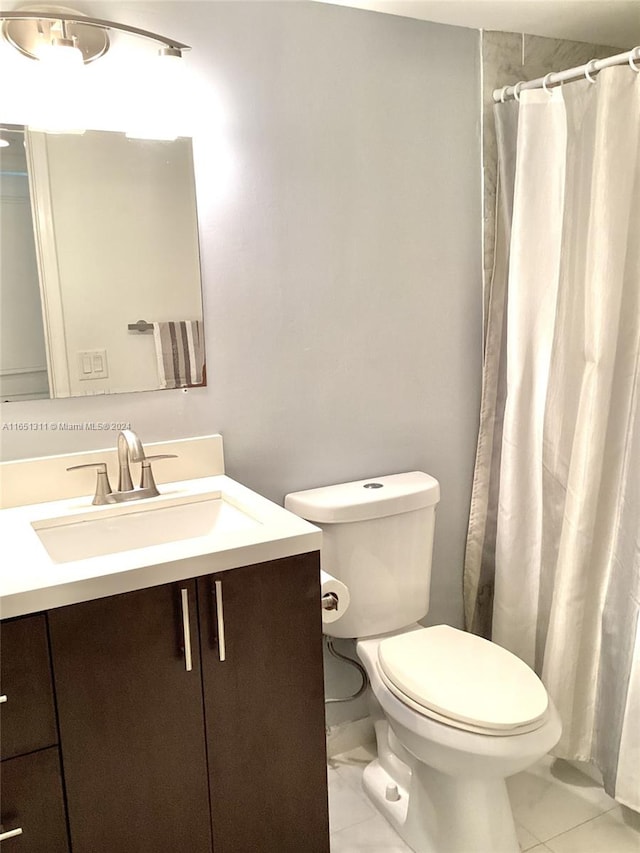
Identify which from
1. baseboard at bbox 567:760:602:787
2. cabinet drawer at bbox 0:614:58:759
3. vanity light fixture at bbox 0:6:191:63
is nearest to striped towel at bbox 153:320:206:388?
vanity light fixture at bbox 0:6:191:63

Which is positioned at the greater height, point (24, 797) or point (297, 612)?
point (297, 612)

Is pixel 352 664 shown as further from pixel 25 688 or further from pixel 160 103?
pixel 160 103

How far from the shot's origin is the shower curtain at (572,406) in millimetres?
1791

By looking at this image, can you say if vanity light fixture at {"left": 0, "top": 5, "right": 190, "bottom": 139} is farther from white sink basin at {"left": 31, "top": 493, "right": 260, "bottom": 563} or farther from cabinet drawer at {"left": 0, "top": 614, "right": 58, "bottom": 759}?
cabinet drawer at {"left": 0, "top": 614, "right": 58, "bottom": 759}

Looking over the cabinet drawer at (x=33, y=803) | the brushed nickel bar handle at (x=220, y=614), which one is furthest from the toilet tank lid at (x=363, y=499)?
the cabinet drawer at (x=33, y=803)

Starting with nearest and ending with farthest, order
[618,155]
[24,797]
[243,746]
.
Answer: [24,797] < [243,746] < [618,155]

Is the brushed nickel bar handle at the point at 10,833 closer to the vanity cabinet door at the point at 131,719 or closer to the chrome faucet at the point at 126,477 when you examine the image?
the vanity cabinet door at the point at 131,719

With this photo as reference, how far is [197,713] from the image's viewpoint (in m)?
1.38

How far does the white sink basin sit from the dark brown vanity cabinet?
20 centimetres

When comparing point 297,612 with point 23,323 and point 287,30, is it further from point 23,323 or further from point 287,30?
point 287,30

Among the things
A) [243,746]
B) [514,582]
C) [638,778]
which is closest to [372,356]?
[514,582]

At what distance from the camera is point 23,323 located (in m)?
1.62

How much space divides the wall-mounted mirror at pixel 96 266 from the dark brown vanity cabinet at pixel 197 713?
614mm

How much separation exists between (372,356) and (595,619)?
908 millimetres
